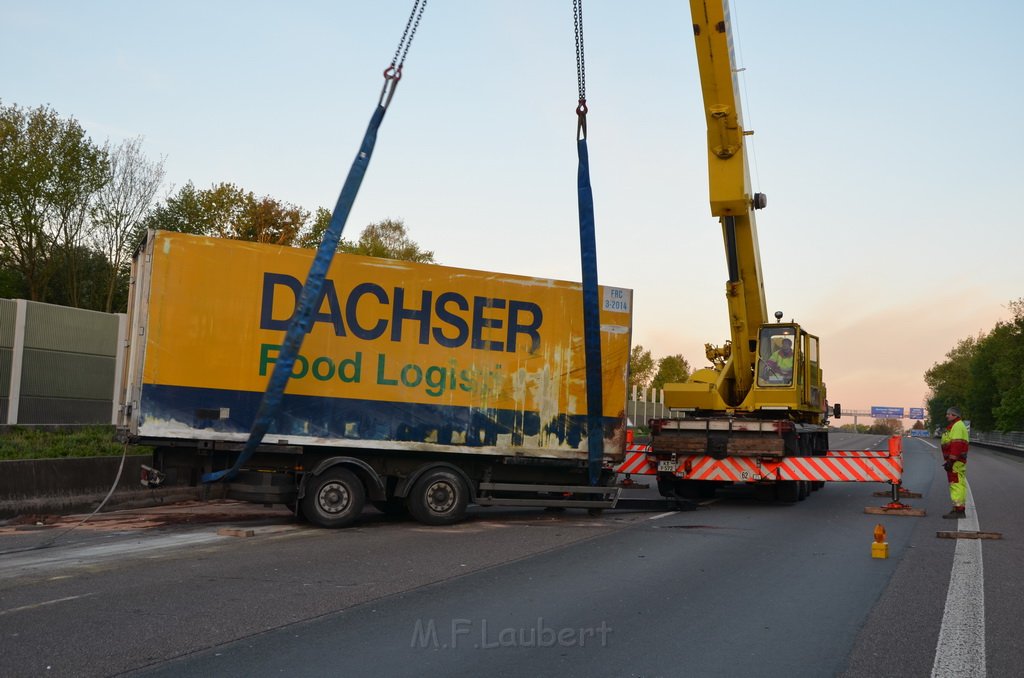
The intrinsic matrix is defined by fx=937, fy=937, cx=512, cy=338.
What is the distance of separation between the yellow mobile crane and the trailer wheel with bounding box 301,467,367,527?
598cm

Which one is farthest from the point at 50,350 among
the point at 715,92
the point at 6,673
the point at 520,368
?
the point at 6,673

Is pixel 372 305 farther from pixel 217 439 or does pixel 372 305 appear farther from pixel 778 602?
pixel 778 602

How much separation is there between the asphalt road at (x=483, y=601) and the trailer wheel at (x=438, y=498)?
0.89 ft

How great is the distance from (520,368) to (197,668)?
7.71 m

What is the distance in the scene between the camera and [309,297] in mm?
10672

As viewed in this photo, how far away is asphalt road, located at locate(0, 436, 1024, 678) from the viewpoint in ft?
18.4

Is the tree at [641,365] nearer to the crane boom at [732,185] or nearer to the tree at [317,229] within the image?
the tree at [317,229]

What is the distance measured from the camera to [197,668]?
5328 mm

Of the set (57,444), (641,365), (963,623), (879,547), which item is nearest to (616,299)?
(879,547)

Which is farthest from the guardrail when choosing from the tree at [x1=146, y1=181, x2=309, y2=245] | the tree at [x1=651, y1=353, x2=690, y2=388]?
the tree at [x1=146, y1=181, x2=309, y2=245]

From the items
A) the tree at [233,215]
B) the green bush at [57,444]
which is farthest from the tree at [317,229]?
the green bush at [57,444]

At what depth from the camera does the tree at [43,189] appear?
125 ft

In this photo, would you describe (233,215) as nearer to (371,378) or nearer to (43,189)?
(43,189)

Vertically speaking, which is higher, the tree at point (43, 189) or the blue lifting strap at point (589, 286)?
the tree at point (43, 189)
